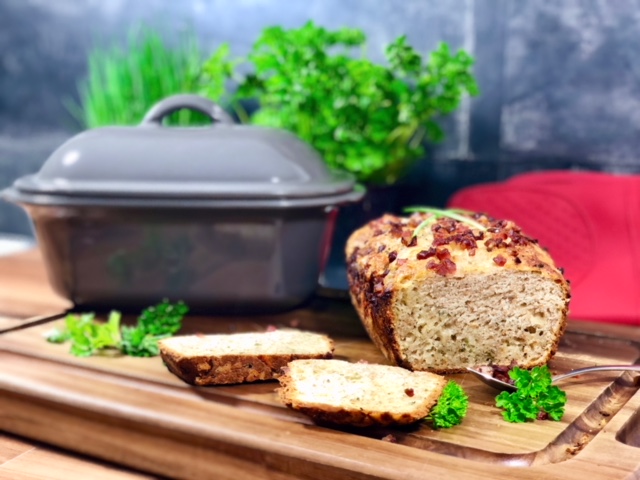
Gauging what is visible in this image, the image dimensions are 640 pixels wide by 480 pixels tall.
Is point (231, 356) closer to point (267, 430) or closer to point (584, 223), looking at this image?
point (267, 430)

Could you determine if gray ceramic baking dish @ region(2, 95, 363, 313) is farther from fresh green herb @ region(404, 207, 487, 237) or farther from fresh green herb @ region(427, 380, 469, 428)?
fresh green herb @ region(427, 380, 469, 428)

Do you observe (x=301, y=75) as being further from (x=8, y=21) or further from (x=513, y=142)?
(x=8, y=21)

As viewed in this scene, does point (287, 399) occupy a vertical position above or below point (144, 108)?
below

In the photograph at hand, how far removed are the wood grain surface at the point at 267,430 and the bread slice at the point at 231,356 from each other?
2 cm

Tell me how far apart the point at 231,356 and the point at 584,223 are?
1.31 m

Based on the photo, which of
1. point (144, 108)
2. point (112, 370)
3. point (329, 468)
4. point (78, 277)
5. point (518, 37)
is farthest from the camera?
point (144, 108)

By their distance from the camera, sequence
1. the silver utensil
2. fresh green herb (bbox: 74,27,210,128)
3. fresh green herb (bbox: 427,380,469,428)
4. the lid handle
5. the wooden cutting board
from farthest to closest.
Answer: fresh green herb (bbox: 74,27,210,128) < the lid handle < the silver utensil < fresh green herb (bbox: 427,380,469,428) < the wooden cutting board

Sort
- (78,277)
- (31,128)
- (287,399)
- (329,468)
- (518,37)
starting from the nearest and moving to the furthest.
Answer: (329,468) → (287,399) → (78,277) → (518,37) → (31,128)

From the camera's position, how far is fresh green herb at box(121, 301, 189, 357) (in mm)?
1677

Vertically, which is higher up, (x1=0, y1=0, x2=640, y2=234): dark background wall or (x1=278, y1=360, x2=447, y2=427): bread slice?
(x1=0, y1=0, x2=640, y2=234): dark background wall

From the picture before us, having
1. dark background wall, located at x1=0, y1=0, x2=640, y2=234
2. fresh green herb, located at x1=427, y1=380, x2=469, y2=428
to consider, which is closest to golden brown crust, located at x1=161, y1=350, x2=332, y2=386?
fresh green herb, located at x1=427, y1=380, x2=469, y2=428

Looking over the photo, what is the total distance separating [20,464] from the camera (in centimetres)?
136

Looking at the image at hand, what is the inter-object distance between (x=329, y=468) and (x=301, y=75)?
1396 millimetres

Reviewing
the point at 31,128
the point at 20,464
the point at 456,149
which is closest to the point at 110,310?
the point at 20,464
